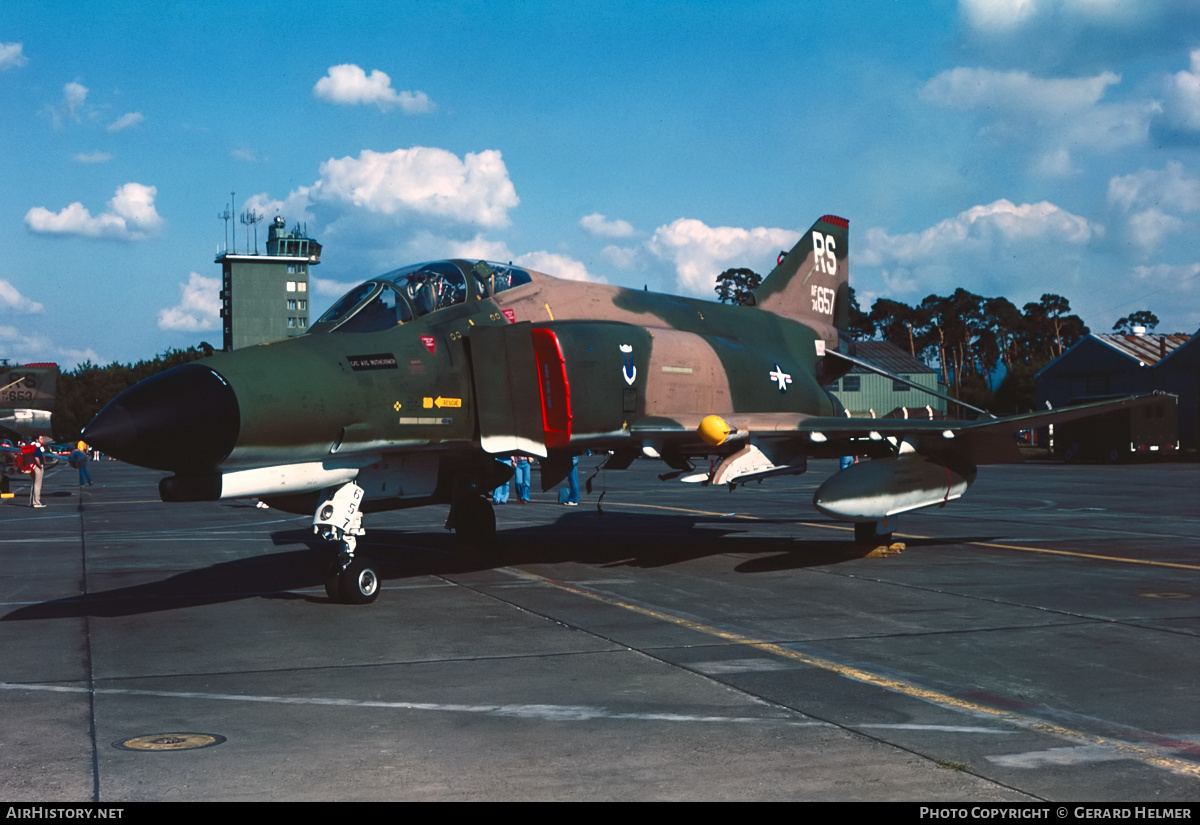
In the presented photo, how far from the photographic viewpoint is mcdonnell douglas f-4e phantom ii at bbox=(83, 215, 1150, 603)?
29.7 ft

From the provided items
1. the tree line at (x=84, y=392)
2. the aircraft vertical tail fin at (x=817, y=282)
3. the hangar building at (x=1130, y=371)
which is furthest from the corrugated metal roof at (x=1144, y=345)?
the tree line at (x=84, y=392)

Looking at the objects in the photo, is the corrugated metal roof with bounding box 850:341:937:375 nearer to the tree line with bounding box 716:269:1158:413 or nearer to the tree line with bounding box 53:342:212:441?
the tree line with bounding box 716:269:1158:413

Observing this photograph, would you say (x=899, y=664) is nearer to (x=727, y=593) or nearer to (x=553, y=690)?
(x=553, y=690)

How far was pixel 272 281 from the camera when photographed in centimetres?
13188

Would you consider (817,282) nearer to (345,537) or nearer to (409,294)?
(409,294)

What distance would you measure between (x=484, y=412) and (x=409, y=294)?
1464mm

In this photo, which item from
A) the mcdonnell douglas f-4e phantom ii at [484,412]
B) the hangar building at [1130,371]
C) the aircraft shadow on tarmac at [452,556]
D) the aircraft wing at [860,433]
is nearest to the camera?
the mcdonnell douglas f-4e phantom ii at [484,412]

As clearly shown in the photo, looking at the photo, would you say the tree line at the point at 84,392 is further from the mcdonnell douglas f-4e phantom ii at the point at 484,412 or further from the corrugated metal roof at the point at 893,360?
the mcdonnell douglas f-4e phantom ii at the point at 484,412

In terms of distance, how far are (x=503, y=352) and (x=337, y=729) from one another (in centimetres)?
581

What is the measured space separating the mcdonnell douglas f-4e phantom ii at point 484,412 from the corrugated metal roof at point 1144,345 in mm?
48540

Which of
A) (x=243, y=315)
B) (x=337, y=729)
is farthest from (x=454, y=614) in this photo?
(x=243, y=315)

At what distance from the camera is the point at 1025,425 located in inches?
523

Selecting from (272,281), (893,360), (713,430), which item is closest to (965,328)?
(893,360)

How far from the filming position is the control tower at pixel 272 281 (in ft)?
425
